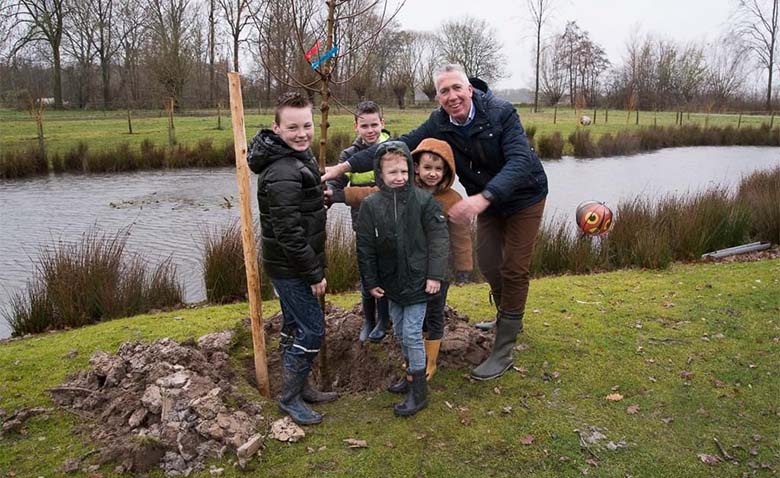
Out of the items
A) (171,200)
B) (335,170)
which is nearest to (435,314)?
(335,170)

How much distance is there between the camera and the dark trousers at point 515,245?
11.8 ft

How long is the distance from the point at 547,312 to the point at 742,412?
5.71 feet

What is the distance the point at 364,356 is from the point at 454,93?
1.86 m

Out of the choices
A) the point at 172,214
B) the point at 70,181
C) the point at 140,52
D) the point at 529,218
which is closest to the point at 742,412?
the point at 529,218

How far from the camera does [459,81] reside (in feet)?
10.6

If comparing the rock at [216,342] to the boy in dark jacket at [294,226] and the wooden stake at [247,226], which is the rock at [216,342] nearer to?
the wooden stake at [247,226]

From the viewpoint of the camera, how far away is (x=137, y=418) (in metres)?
2.97

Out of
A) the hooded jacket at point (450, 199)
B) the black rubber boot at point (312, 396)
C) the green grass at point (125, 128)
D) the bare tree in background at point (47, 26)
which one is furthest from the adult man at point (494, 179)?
the bare tree in background at point (47, 26)

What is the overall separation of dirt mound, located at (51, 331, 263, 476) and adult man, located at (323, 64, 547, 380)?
1411 millimetres

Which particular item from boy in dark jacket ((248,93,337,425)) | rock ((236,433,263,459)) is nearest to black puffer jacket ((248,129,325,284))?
boy in dark jacket ((248,93,337,425))

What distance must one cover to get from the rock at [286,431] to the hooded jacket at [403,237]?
834 mm

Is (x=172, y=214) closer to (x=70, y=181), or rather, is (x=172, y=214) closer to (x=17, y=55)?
(x=70, y=181)

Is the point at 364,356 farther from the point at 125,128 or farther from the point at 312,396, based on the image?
the point at 125,128

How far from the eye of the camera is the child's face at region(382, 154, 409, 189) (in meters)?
3.04
